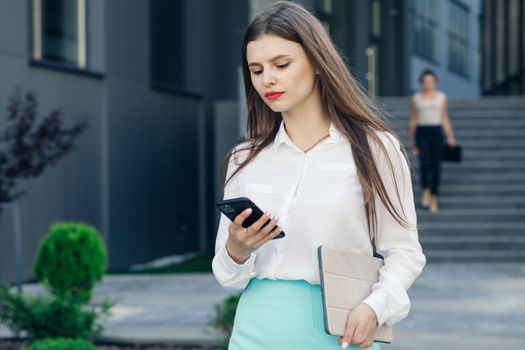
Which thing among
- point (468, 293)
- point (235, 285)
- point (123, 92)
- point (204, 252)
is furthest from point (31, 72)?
point (235, 285)

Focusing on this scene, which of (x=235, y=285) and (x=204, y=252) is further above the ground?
(x=235, y=285)

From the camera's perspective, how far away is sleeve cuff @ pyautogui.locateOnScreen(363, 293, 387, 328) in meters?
2.90

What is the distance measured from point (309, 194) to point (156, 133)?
17.9m

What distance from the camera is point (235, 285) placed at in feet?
10.2

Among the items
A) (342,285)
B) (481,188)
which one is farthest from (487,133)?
(342,285)

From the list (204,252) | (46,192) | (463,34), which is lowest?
(204,252)

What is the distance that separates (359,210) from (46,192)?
13307 mm

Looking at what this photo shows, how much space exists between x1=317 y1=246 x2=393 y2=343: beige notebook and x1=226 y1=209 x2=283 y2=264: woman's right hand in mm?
144

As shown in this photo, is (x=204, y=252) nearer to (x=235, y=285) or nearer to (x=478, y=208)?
(x=478, y=208)

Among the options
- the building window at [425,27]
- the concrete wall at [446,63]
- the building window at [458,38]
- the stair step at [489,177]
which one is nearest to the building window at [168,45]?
the stair step at [489,177]

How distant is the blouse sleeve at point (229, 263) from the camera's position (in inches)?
119

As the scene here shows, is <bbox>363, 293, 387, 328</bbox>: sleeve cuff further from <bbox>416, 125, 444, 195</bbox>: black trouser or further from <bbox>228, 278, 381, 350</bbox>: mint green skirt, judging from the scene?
<bbox>416, 125, 444, 195</bbox>: black trouser

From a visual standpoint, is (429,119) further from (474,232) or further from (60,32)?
(60,32)

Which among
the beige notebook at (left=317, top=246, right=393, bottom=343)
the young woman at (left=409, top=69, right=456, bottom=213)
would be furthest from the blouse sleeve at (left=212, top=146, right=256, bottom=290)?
the young woman at (left=409, top=69, right=456, bottom=213)
